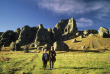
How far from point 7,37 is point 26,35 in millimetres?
22112

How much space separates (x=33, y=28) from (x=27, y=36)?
689 inches

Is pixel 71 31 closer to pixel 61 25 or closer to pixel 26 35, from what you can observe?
pixel 61 25

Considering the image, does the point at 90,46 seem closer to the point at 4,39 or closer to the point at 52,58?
the point at 52,58

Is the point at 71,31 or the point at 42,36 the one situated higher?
the point at 71,31

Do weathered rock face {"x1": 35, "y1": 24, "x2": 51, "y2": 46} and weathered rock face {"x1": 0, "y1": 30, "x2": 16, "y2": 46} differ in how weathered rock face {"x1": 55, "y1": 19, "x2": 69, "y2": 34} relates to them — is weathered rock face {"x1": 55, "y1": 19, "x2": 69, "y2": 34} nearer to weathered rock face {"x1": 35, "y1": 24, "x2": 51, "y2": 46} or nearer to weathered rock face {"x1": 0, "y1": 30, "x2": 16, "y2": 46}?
weathered rock face {"x1": 35, "y1": 24, "x2": 51, "y2": 46}

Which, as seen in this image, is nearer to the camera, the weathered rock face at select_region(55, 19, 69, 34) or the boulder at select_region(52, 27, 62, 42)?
the boulder at select_region(52, 27, 62, 42)

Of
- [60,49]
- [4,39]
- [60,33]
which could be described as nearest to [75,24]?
[60,33]

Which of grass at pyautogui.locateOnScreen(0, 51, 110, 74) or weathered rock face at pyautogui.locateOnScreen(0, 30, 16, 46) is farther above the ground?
weathered rock face at pyautogui.locateOnScreen(0, 30, 16, 46)

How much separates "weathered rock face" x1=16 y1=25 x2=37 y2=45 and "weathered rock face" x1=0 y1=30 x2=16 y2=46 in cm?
1039

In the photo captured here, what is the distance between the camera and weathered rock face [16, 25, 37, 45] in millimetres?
109081

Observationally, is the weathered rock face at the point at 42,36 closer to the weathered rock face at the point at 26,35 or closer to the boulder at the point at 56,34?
the weathered rock face at the point at 26,35

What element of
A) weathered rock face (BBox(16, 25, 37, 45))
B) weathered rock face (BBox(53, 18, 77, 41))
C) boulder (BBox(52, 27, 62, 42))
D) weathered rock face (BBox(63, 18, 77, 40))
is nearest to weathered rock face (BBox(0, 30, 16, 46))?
weathered rock face (BBox(16, 25, 37, 45))

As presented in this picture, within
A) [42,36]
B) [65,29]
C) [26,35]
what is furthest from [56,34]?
[26,35]

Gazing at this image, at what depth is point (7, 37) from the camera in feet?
351
